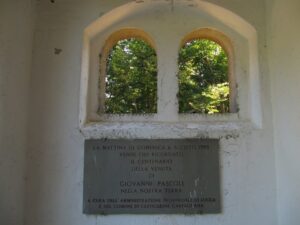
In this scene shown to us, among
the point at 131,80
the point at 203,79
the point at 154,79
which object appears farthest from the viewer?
the point at 203,79

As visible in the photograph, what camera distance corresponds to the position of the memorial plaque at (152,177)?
3.22 m

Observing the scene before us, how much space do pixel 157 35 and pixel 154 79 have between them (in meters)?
2.27

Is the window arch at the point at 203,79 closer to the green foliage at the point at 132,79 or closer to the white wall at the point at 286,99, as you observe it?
the green foliage at the point at 132,79

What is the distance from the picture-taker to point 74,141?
10.9ft

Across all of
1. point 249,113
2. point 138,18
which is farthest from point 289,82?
point 138,18

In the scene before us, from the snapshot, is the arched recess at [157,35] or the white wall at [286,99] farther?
the arched recess at [157,35]

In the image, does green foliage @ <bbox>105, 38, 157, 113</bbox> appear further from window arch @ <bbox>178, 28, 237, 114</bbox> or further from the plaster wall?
the plaster wall

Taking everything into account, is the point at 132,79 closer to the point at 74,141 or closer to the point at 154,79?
the point at 154,79

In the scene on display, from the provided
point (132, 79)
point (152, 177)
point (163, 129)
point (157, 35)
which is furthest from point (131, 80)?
point (152, 177)

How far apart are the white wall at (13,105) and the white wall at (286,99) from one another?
6.80ft

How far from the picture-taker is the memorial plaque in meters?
3.22

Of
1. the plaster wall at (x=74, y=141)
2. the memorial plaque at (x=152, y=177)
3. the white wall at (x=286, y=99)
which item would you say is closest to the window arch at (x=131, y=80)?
the plaster wall at (x=74, y=141)

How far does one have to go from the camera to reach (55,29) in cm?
353

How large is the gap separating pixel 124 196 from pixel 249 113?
51.5 inches
